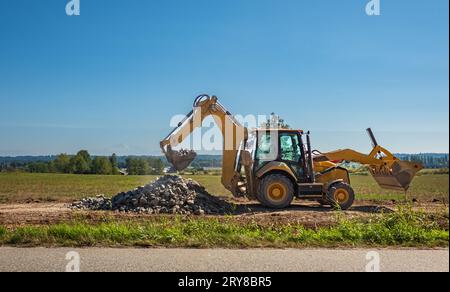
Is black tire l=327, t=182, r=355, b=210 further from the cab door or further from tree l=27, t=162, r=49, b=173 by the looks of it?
tree l=27, t=162, r=49, b=173

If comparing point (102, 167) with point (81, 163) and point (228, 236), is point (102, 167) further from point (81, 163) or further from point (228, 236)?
point (228, 236)

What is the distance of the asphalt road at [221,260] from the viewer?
243 inches

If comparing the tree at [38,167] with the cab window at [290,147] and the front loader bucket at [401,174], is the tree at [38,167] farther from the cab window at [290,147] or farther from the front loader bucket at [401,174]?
the front loader bucket at [401,174]

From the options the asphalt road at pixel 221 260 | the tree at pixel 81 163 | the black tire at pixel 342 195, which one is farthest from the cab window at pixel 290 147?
the tree at pixel 81 163

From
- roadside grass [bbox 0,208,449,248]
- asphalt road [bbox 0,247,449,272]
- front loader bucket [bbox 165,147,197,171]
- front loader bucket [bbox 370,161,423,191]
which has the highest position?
front loader bucket [bbox 165,147,197,171]

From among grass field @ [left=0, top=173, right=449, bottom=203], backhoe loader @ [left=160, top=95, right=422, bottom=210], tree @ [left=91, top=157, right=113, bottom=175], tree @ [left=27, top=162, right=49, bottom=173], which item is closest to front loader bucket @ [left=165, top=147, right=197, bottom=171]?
backhoe loader @ [left=160, top=95, right=422, bottom=210]

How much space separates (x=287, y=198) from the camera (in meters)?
14.9

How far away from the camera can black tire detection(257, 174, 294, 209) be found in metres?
14.8

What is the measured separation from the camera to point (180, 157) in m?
15.1

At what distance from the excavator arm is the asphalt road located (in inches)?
352
